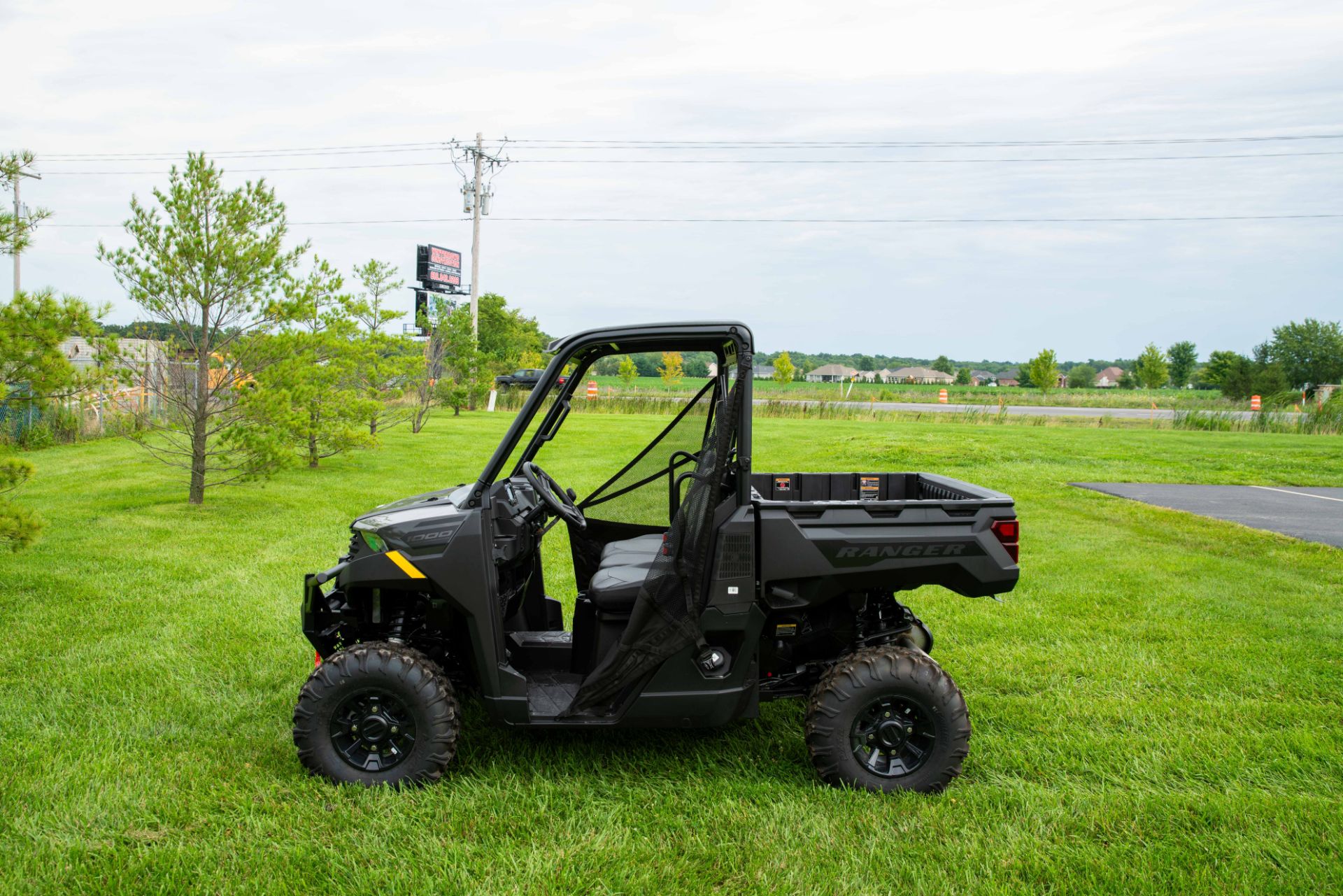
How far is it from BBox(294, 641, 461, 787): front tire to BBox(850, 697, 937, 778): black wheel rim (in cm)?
160

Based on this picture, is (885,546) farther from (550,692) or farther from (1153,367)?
(1153,367)

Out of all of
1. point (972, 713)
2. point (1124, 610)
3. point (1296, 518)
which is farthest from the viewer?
point (1296, 518)

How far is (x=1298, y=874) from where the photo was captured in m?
3.05

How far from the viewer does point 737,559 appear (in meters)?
3.59

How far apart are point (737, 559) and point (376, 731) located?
1.57m

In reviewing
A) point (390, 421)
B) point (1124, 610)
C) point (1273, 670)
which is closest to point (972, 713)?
point (1273, 670)

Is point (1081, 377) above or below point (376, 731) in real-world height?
above

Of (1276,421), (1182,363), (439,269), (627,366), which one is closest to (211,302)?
(627,366)

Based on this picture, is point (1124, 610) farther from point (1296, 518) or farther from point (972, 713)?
point (1296, 518)

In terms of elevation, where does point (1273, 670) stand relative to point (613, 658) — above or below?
below

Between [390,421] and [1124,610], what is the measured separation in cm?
1563

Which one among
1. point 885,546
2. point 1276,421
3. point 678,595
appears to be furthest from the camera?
point 1276,421

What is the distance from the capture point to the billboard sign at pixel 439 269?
2216 inches

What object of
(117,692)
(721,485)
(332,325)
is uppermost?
(332,325)
